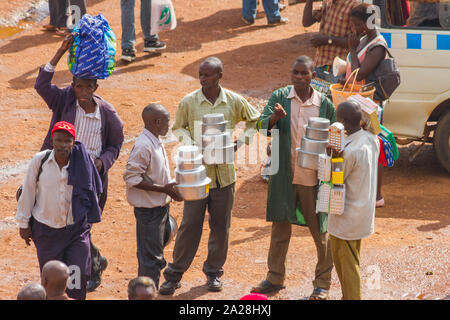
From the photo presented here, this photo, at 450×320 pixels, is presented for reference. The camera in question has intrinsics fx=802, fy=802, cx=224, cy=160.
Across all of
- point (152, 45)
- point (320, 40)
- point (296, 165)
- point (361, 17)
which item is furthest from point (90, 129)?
point (152, 45)

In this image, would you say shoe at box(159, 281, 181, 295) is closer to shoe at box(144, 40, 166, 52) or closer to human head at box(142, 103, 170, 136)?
human head at box(142, 103, 170, 136)

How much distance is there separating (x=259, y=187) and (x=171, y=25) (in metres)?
3.65

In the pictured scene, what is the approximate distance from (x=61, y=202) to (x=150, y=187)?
0.71m

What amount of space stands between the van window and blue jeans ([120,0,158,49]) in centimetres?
469

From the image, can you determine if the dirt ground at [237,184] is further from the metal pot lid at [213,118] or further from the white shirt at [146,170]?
the metal pot lid at [213,118]

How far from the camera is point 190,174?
19.3ft

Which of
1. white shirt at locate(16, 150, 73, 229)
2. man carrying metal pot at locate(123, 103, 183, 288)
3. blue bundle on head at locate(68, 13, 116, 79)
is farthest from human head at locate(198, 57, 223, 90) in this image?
Result: white shirt at locate(16, 150, 73, 229)

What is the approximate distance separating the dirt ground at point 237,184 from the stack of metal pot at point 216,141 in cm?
129

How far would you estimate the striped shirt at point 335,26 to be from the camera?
950cm

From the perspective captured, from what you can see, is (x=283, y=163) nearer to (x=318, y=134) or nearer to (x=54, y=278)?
(x=318, y=134)

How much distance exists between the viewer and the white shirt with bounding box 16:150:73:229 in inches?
231

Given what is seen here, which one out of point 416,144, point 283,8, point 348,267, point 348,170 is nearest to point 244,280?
point 348,267

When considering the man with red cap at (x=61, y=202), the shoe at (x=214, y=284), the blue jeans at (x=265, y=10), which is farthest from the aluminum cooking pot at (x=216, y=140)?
the blue jeans at (x=265, y=10)

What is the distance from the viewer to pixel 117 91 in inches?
457
